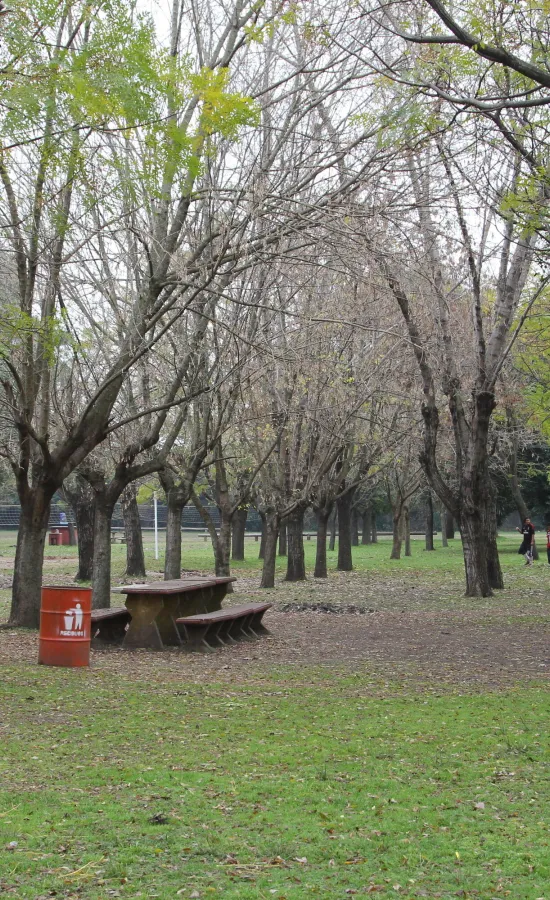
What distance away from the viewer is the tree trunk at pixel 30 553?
14.4m

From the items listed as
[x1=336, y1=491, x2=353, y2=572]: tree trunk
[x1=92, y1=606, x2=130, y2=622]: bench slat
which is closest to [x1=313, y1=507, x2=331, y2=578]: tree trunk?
[x1=336, y1=491, x2=353, y2=572]: tree trunk

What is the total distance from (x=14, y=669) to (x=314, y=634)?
6.25m

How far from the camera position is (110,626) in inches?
544

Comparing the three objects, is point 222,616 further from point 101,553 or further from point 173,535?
point 173,535

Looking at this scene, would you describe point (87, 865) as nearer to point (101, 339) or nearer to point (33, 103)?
point (33, 103)

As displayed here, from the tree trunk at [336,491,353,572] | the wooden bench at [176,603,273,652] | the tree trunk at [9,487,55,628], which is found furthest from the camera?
the tree trunk at [336,491,353,572]

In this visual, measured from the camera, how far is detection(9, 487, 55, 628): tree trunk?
14.4 m

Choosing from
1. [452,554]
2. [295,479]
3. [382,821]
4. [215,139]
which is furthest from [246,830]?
[452,554]

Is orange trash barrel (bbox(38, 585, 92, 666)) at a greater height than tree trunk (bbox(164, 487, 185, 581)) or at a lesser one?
lesser

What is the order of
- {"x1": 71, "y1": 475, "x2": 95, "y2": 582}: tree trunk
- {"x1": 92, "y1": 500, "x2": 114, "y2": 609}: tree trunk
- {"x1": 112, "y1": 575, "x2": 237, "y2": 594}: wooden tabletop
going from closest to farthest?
1. {"x1": 112, "y1": 575, "x2": 237, "y2": 594}: wooden tabletop
2. {"x1": 92, "y1": 500, "x2": 114, "y2": 609}: tree trunk
3. {"x1": 71, "y1": 475, "x2": 95, "y2": 582}: tree trunk

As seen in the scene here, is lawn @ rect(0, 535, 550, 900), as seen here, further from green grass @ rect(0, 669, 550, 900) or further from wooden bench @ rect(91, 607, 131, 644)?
wooden bench @ rect(91, 607, 131, 644)

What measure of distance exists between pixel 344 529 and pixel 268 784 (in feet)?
88.8

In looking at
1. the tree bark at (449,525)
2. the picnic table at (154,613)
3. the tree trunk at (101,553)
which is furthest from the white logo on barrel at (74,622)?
the tree bark at (449,525)

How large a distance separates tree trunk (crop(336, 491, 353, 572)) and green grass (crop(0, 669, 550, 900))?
2326cm
